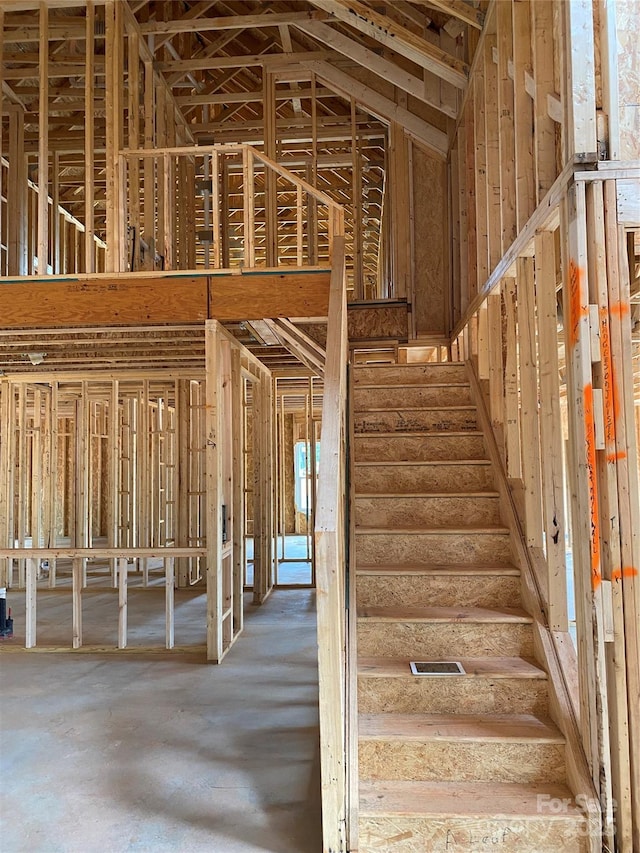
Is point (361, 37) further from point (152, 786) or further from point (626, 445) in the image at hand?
point (152, 786)

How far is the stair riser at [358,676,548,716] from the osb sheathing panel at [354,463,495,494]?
156 cm

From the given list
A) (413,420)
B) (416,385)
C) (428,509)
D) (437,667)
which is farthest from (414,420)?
(437,667)

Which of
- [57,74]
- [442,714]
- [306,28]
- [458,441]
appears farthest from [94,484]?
[442,714]

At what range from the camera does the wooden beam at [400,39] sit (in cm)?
545

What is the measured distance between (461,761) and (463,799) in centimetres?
19

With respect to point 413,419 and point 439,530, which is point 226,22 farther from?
point 439,530

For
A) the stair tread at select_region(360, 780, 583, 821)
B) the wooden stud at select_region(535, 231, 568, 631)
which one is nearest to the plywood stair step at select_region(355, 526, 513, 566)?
the wooden stud at select_region(535, 231, 568, 631)

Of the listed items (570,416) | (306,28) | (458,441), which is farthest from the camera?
(306,28)

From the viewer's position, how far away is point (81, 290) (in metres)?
5.71

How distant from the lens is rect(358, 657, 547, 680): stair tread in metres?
3.28

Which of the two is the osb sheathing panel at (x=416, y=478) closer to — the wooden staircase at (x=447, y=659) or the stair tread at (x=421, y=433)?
the wooden staircase at (x=447, y=659)

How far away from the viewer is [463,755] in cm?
301

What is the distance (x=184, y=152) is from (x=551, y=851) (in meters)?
5.56

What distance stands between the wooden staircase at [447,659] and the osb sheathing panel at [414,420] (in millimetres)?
12
